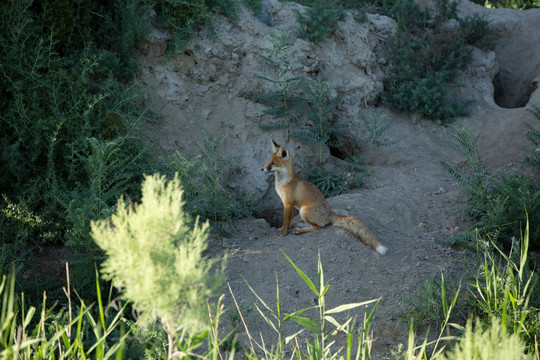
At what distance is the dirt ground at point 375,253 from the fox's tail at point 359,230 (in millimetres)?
74

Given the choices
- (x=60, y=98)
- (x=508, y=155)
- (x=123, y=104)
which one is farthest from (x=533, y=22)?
(x=60, y=98)

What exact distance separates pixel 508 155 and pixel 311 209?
3802 mm

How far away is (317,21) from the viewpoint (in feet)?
27.6

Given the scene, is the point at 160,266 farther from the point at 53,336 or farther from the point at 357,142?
the point at 357,142

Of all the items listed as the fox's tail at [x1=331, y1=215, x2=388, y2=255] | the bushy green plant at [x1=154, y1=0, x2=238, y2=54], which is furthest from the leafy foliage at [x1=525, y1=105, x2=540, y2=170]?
the bushy green plant at [x1=154, y1=0, x2=238, y2=54]

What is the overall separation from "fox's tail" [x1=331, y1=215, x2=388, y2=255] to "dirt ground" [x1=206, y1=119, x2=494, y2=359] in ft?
0.24

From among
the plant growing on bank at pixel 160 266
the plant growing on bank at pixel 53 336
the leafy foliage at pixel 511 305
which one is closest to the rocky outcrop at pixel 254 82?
the plant growing on bank at pixel 53 336

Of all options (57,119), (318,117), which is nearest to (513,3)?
(318,117)

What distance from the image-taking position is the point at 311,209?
6.09 meters

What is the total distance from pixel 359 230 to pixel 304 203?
74 centimetres

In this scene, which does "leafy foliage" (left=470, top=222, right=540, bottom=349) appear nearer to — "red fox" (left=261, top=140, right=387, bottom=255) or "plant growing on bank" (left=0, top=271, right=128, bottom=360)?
"red fox" (left=261, top=140, right=387, bottom=255)

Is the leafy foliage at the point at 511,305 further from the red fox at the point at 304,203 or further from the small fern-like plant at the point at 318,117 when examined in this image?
the small fern-like plant at the point at 318,117

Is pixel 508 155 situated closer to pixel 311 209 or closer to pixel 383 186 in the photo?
pixel 383 186

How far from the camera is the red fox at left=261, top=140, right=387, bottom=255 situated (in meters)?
5.92
